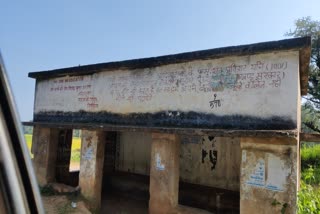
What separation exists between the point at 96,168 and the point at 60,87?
3.38 meters

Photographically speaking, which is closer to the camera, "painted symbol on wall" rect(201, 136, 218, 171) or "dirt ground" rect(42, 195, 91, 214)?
"dirt ground" rect(42, 195, 91, 214)

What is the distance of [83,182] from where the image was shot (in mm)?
8922

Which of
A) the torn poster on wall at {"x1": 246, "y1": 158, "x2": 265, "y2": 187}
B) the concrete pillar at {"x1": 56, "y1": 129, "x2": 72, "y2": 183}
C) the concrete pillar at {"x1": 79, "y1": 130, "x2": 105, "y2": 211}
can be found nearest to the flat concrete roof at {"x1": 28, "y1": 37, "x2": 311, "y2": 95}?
the concrete pillar at {"x1": 79, "y1": 130, "x2": 105, "y2": 211}

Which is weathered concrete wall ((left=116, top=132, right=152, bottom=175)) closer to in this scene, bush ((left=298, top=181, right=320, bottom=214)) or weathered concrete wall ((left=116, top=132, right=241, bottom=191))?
weathered concrete wall ((left=116, top=132, right=241, bottom=191))

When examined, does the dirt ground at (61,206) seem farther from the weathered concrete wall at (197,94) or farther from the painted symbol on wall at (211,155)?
the painted symbol on wall at (211,155)

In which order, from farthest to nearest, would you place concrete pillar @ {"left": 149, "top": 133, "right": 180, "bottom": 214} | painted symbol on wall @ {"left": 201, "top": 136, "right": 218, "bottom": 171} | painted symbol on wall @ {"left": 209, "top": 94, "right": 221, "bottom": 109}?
painted symbol on wall @ {"left": 201, "top": 136, "right": 218, "bottom": 171}, concrete pillar @ {"left": 149, "top": 133, "right": 180, "bottom": 214}, painted symbol on wall @ {"left": 209, "top": 94, "right": 221, "bottom": 109}

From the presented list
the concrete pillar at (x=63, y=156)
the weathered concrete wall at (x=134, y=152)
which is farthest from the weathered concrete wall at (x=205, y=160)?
the concrete pillar at (x=63, y=156)

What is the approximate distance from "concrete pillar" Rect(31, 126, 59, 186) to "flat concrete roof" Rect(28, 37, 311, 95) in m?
2.04

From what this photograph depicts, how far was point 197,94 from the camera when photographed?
7.11 metres

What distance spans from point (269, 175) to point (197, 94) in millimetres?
2410

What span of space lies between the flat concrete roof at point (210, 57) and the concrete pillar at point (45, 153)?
6.69 ft

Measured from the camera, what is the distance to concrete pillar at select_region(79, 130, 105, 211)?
8.68m

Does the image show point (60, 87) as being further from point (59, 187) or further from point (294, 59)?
point (294, 59)

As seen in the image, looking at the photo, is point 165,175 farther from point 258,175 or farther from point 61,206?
point 61,206
